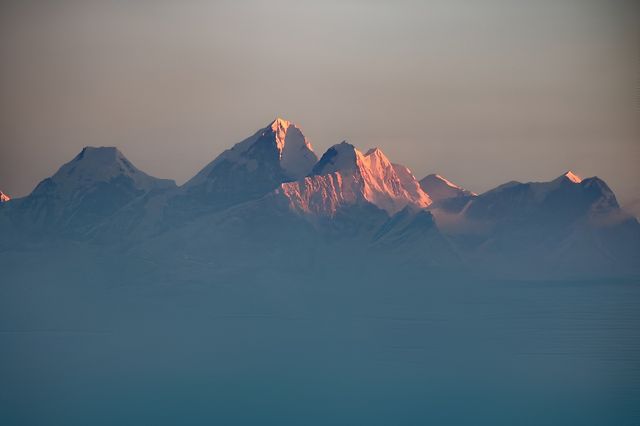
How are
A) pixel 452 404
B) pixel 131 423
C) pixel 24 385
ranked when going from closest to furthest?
pixel 131 423, pixel 452 404, pixel 24 385

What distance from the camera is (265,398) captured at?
17912 centimetres

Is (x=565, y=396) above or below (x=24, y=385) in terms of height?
below

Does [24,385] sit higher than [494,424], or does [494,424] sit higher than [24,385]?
[24,385]

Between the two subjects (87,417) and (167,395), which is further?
(167,395)

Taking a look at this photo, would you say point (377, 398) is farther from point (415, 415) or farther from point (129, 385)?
point (129, 385)

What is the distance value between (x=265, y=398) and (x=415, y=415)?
22389 mm

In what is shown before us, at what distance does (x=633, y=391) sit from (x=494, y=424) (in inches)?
1020

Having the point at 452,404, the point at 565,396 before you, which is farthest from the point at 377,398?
the point at 565,396

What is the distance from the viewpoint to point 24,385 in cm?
19162

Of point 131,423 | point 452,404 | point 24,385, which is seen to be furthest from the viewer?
point 24,385

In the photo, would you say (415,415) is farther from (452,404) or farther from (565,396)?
(565,396)

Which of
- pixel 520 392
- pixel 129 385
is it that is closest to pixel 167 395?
pixel 129 385

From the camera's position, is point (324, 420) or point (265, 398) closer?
point (324, 420)

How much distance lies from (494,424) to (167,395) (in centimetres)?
4786
